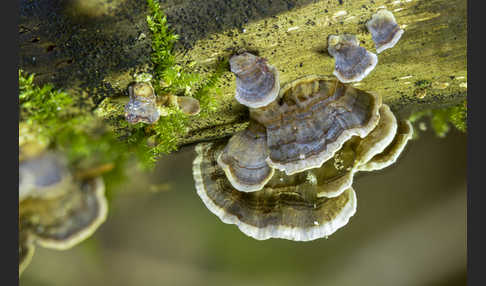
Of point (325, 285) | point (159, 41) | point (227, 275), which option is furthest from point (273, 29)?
point (325, 285)

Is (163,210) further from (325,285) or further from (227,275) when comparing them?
(325,285)

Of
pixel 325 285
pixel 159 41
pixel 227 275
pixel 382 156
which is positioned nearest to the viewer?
pixel 159 41

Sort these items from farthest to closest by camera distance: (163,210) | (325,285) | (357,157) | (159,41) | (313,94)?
(325,285) → (163,210) → (357,157) → (313,94) → (159,41)

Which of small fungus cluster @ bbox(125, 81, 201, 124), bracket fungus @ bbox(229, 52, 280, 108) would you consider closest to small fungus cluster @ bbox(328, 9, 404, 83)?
bracket fungus @ bbox(229, 52, 280, 108)

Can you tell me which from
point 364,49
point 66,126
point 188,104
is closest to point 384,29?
point 364,49

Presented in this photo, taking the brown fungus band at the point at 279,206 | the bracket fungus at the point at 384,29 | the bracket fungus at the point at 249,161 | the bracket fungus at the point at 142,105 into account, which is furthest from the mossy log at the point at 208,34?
the brown fungus band at the point at 279,206

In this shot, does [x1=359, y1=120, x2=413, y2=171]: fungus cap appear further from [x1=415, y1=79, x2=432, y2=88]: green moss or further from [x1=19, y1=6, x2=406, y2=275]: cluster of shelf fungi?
[x1=415, y1=79, x2=432, y2=88]: green moss

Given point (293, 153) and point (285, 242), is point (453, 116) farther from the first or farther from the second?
point (285, 242)
